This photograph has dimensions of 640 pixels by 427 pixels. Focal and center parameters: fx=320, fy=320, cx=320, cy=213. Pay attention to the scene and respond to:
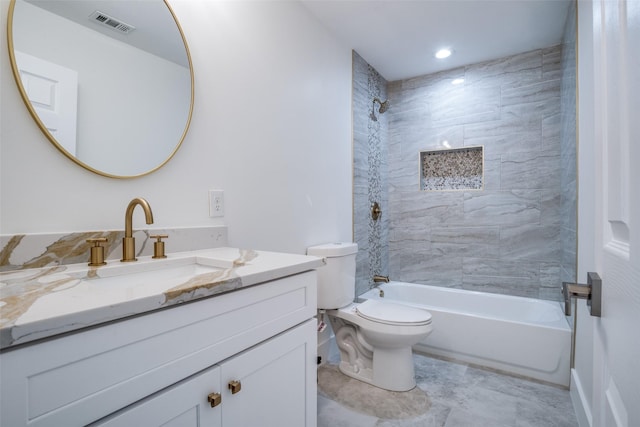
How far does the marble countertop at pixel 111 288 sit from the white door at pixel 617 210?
2.39ft

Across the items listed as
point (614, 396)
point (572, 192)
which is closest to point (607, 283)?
point (614, 396)

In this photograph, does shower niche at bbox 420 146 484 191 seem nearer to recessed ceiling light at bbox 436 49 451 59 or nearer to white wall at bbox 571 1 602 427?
recessed ceiling light at bbox 436 49 451 59

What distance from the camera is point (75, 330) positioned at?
56cm

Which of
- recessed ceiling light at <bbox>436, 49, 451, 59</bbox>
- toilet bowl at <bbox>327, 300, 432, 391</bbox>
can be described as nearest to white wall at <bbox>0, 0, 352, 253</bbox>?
toilet bowl at <bbox>327, 300, 432, 391</bbox>

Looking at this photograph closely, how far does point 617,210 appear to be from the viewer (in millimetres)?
465

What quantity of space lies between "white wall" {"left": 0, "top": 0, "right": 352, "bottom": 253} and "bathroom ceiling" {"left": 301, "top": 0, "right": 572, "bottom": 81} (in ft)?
0.63

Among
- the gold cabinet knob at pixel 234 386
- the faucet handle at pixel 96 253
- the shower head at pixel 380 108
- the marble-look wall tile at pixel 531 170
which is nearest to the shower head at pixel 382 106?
the shower head at pixel 380 108

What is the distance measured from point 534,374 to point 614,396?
1972 millimetres

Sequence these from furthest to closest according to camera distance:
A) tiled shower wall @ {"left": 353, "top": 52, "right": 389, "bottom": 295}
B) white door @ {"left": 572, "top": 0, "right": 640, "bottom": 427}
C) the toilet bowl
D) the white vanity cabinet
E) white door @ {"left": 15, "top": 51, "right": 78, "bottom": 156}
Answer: tiled shower wall @ {"left": 353, "top": 52, "right": 389, "bottom": 295}, the toilet bowl, white door @ {"left": 15, "top": 51, "right": 78, "bottom": 156}, the white vanity cabinet, white door @ {"left": 572, "top": 0, "right": 640, "bottom": 427}

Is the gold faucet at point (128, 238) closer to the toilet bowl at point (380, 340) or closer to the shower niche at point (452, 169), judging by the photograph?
the toilet bowl at point (380, 340)

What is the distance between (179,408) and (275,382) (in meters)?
0.32

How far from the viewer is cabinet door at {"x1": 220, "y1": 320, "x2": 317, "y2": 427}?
0.84 metres

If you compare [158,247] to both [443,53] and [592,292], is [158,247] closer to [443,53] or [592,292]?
[592,292]

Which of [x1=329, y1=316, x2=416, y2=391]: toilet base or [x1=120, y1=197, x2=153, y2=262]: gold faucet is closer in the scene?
[x1=120, y1=197, x2=153, y2=262]: gold faucet
